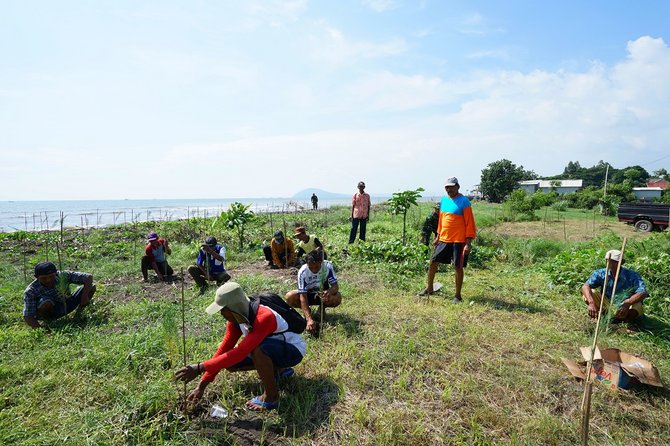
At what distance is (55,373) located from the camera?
10.4 feet

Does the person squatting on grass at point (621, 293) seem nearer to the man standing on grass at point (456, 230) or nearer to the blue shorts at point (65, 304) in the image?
the man standing on grass at point (456, 230)

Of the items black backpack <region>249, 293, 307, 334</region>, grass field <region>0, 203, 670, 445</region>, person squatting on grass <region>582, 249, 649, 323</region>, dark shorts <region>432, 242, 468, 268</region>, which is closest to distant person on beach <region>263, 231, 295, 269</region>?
grass field <region>0, 203, 670, 445</region>

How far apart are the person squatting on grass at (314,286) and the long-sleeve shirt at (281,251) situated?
2708 mm

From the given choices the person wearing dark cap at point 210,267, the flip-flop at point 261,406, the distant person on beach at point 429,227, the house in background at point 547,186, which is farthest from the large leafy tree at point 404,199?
the house in background at point 547,186

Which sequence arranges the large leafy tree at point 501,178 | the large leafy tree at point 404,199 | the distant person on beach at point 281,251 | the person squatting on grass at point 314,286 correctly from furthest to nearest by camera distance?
the large leafy tree at point 501,178 < the large leafy tree at point 404,199 < the distant person on beach at point 281,251 < the person squatting on grass at point 314,286

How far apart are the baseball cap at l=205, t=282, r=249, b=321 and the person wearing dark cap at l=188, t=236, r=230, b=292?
3.55m

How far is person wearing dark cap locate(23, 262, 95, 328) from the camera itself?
14.0ft

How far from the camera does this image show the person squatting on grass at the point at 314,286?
4.14 metres

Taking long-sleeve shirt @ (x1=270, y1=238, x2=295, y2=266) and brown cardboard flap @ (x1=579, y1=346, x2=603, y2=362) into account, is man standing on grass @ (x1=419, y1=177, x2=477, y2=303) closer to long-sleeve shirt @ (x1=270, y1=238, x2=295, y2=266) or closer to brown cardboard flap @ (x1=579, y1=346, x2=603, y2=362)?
brown cardboard flap @ (x1=579, y1=346, x2=603, y2=362)

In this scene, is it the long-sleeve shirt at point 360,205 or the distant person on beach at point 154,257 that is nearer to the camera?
the distant person on beach at point 154,257

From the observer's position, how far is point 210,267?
6191mm

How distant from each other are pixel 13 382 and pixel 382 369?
326cm

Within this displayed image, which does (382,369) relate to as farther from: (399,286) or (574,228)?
(574,228)

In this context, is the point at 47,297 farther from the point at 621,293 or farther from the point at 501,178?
the point at 501,178
